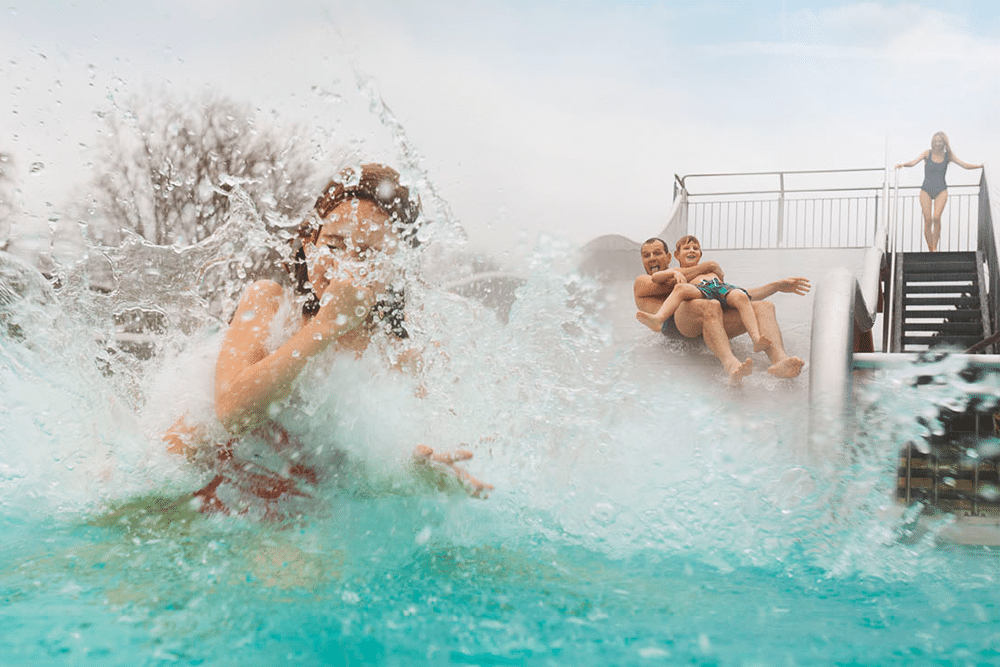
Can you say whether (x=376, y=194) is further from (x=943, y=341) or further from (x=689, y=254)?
(x=943, y=341)

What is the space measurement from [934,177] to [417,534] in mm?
12485

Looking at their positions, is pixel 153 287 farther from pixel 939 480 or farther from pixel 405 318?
pixel 939 480

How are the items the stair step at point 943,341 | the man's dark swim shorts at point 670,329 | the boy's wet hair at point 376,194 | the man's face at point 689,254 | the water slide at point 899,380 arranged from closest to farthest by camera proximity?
the boy's wet hair at point 376,194
the water slide at point 899,380
the man's dark swim shorts at point 670,329
the man's face at point 689,254
the stair step at point 943,341

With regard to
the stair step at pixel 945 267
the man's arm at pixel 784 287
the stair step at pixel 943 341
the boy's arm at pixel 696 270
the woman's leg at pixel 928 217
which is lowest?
the stair step at pixel 943 341

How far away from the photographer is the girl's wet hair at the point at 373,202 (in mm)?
2326

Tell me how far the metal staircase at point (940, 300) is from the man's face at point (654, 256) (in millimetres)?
4336

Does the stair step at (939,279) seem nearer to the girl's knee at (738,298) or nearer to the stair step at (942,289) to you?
the stair step at (942,289)

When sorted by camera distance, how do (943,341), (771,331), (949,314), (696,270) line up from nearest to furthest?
(771,331) < (696,270) < (943,341) < (949,314)

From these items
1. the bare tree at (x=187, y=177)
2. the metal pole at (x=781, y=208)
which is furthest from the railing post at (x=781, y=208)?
the bare tree at (x=187, y=177)

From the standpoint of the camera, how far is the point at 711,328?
661 centimetres

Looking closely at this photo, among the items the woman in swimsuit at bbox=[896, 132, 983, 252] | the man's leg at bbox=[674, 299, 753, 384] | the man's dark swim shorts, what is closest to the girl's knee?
the man's leg at bbox=[674, 299, 753, 384]

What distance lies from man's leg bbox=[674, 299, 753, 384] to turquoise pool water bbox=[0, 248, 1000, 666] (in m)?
2.47

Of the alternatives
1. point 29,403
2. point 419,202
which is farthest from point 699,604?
point 29,403

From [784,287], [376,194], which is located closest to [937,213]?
[784,287]
